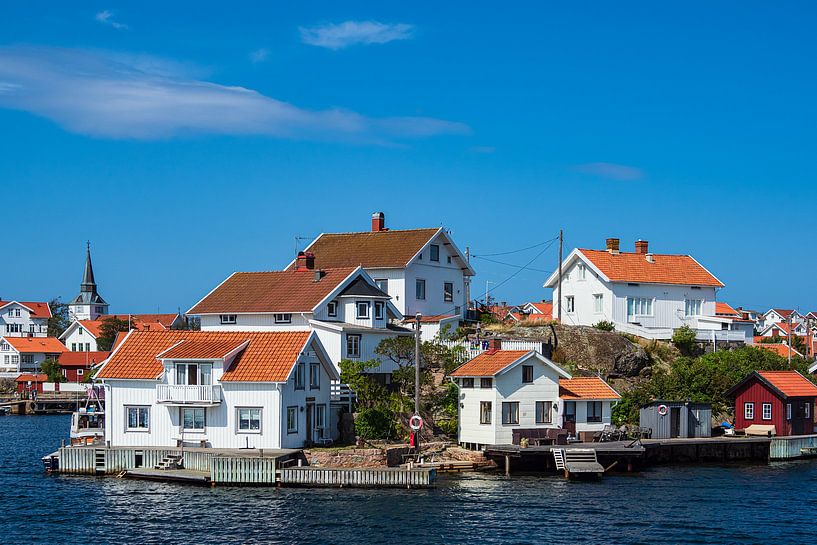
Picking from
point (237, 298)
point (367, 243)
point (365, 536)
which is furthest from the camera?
point (367, 243)

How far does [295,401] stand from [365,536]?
15645 mm

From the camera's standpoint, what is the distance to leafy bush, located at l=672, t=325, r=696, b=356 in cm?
8112

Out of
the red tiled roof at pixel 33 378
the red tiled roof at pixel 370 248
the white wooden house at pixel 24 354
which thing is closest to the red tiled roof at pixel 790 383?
the red tiled roof at pixel 370 248

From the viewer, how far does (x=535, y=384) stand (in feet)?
198

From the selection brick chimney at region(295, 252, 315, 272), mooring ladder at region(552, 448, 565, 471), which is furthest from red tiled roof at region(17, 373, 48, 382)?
mooring ladder at region(552, 448, 565, 471)

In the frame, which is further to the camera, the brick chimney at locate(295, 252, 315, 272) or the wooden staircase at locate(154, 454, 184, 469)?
the brick chimney at locate(295, 252, 315, 272)

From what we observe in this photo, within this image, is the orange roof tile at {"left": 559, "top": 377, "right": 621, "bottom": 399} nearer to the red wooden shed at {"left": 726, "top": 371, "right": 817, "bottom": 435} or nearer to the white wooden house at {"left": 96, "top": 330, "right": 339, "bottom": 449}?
the red wooden shed at {"left": 726, "top": 371, "right": 817, "bottom": 435}

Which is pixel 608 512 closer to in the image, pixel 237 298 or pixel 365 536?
pixel 365 536

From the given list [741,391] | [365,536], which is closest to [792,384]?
[741,391]

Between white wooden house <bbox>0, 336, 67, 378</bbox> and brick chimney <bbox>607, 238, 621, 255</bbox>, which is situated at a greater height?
brick chimney <bbox>607, 238, 621, 255</bbox>

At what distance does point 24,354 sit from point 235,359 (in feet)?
316

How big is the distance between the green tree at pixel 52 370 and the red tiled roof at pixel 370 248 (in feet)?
204

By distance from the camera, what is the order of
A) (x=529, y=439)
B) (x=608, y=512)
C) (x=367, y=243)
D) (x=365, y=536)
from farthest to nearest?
(x=367, y=243), (x=529, y=439), (x=608, y=512), (x=365, y=536)

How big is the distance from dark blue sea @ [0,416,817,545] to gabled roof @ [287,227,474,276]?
90.9ft
